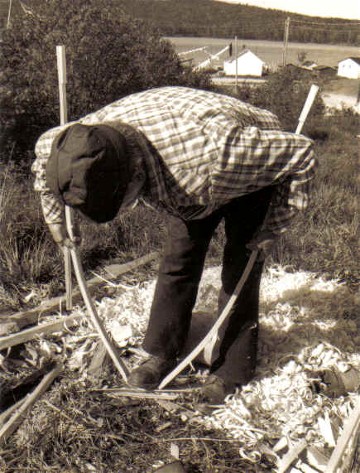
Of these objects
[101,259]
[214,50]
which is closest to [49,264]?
[101,259]

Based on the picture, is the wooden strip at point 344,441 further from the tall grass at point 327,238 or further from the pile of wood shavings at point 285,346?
the tall grass at point 327,238

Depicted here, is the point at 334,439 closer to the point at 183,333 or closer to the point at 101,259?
the point at 183,333

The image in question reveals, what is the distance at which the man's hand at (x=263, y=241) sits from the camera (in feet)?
7.83

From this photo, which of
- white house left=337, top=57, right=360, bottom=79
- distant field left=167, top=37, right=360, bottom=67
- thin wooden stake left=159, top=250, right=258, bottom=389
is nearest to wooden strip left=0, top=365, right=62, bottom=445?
thin wooden stake left=159, top=250, right=258, bottom=389

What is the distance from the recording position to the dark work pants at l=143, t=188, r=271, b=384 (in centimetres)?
254

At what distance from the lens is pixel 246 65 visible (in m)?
33.6

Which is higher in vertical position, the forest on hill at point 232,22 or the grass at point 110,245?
the forest on hill at point 232,22

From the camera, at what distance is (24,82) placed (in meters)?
7.54

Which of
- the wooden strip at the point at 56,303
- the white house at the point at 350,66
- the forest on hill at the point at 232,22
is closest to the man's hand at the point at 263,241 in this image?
the wooden strip at the point at 56,303

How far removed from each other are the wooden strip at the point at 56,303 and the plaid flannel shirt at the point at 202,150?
3.99 ft

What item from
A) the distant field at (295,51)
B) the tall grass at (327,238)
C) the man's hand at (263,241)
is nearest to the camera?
the man's hand at (263,241)

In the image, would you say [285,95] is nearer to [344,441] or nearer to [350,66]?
[344,441]

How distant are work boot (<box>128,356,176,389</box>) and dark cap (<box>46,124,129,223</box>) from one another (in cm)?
113

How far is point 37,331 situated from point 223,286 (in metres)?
1.11
